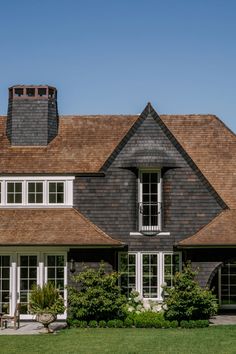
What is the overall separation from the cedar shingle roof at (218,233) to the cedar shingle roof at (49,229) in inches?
119

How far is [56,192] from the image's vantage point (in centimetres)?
3119

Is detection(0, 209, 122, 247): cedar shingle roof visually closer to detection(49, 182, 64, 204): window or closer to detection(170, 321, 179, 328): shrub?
detection(49, 182, 64, 204): window

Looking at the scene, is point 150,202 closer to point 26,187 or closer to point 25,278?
point 26,187

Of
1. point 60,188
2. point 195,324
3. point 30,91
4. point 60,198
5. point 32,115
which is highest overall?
point 30,91

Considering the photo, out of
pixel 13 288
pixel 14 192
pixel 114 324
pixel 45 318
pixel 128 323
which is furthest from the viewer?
pixel 14 192

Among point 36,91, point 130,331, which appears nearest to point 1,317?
point 130,331

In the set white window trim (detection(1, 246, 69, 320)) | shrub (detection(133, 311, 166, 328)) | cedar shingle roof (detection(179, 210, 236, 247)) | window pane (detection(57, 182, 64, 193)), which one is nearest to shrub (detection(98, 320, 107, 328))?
shrub (detection(133, 311, 166, 328))

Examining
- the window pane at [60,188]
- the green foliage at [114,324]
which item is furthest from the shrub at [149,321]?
the window pane at [60,188]

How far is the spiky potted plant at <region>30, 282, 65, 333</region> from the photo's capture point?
26.0 metres

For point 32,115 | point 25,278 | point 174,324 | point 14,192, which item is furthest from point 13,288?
point 32,115

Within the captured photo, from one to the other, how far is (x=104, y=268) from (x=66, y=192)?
3.91 m

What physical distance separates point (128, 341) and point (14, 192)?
1029 centimetres

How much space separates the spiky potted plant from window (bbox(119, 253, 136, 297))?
4.04 metres

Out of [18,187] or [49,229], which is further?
[18,187]
